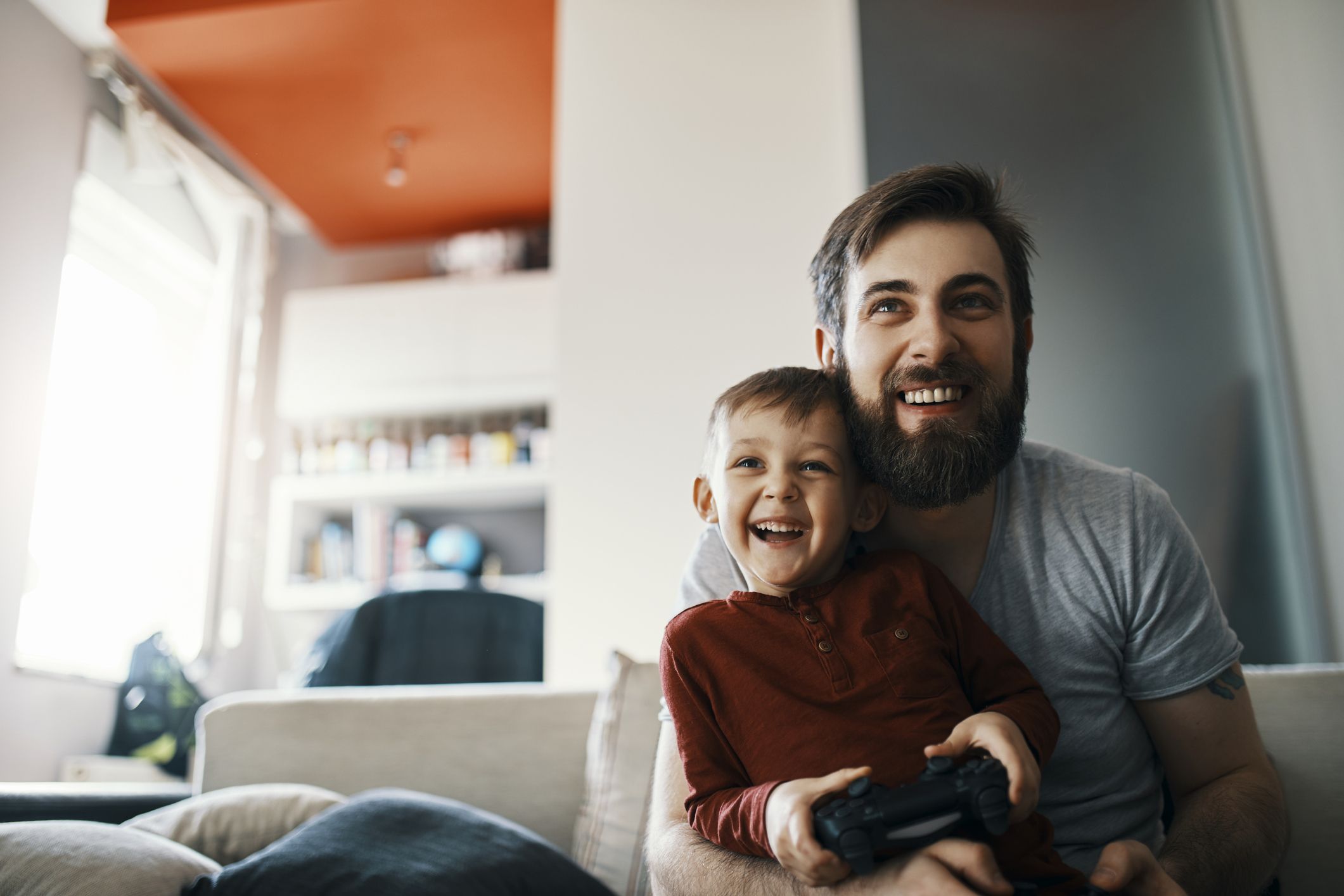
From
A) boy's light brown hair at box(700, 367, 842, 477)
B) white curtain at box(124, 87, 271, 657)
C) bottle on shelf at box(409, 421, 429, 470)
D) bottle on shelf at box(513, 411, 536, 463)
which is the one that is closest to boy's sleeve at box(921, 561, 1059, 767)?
boy's light brown hair at box(700, 367, 842, 477)

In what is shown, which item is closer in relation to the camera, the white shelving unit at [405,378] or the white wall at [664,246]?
the white wall at [664,246]

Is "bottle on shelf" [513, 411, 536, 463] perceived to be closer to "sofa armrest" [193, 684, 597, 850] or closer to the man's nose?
"sofa armrest" [193, 684, 597, 850]

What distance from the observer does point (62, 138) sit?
11.6 ft

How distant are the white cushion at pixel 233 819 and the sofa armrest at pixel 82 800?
0.24 ft

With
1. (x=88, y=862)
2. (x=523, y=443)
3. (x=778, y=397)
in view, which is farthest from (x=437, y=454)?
(x=778, y=397)

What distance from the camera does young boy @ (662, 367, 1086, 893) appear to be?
932mm

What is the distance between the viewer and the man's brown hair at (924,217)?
1291 millimetres

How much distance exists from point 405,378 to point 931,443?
3582 millimetres

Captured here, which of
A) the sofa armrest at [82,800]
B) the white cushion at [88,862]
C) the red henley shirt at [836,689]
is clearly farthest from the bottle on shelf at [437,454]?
the red henley shirt at [836,689]

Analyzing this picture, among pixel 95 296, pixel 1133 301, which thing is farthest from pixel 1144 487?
pixel 95 296

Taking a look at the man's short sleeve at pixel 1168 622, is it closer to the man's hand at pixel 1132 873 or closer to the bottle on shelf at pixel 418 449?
the man's hand at pixel 1132 873

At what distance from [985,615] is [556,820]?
0.89 metres

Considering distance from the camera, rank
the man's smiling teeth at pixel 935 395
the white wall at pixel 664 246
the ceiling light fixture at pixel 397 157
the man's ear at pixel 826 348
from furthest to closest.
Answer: the ceiling light fixture at pixel 397 157
the white wall at pixel 664 246
the man's ear at pixel 826 348
the man's smiling teeth at pixel 935 395

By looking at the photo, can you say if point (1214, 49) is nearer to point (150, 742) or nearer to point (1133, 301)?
point (1133, 301)
